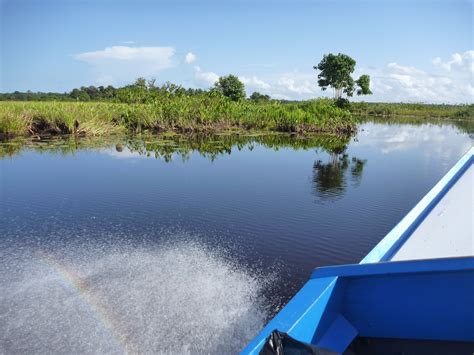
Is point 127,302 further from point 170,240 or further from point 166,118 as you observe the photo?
point 166,118

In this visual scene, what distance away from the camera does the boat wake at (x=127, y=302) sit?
356cm

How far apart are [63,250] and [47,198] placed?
3.24 metres

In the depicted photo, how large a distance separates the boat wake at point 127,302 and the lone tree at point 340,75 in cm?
3773

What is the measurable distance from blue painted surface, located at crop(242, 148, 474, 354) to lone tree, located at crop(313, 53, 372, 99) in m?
39.6

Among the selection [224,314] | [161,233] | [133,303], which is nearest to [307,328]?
[224,314]

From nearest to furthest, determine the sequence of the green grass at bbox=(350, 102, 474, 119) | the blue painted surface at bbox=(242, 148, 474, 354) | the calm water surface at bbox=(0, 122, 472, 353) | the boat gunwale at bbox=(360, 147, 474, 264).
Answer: the blue painted surface at bbox=(242, 148, 474, 354) → the boat gunwale at bbox=(360, 147, 474, 264) → the calm water surface at bbox=(0, 122, 472, 353) → the green grass at bbox=(350, 102, 474, 119)

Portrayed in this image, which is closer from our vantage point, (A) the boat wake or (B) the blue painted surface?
(B) the blue painted surface

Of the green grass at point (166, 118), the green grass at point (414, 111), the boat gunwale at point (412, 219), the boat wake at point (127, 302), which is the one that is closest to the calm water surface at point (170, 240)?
the boat wake at point (127, 302)

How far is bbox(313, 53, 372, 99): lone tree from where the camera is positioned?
39.3 m

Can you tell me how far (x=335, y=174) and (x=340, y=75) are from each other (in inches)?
1209

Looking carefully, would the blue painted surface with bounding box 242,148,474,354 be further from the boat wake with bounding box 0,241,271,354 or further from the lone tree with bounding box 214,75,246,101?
the lone tree with bounding box 214,75,246,101

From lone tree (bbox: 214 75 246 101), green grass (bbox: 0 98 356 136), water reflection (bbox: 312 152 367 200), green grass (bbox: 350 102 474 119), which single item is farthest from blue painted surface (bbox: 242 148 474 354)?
green grass (bbox: 350 102 474 119)

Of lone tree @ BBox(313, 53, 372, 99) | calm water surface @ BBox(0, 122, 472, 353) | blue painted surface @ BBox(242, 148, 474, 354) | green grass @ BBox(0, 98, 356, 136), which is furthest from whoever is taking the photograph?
lone tree @ BBox(313, 53, 372, 99)

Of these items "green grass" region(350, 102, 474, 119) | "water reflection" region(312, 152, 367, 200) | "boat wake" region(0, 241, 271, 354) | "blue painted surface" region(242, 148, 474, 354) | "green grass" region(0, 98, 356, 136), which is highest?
"green grass" region(350, 102, 474, 119)
